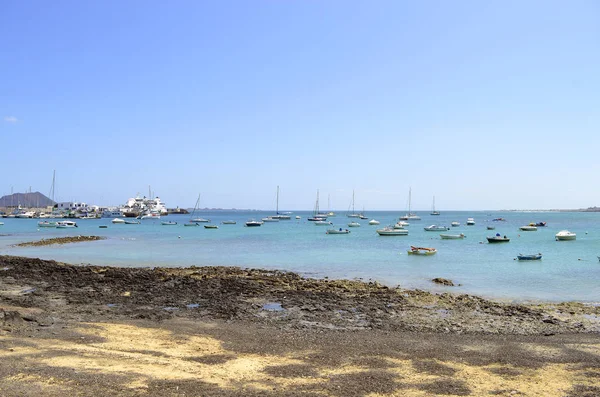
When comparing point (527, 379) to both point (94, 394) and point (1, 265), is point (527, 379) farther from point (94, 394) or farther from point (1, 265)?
point (1, 265)

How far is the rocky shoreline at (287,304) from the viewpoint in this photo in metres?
16.1

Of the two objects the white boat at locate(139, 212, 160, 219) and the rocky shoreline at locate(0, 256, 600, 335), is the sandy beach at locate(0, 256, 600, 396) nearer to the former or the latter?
the rocky shoreline at locate(0, 256, 600, 335)

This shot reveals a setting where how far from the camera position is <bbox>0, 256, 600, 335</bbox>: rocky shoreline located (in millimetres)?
16078

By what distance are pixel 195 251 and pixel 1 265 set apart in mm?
19815

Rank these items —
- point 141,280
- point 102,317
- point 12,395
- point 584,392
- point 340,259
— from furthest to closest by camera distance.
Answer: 1. point 340,259
2. point 141,280
3. point 102,317
4. point 584,392
5. point 12,395

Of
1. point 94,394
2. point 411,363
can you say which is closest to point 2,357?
point 94,394

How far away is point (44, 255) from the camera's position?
41656 millimetres

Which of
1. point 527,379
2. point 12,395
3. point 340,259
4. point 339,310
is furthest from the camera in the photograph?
point 340,259

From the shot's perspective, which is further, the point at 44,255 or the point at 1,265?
the point at 44,255

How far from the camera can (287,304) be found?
749 inches

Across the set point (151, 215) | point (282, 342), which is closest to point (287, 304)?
point (282, 342)

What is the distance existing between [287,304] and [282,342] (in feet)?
20.5

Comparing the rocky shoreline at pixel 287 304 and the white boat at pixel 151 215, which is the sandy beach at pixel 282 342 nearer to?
the rocky shoreline at pixel 287 304

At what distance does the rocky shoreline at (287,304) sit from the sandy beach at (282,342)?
7cm
